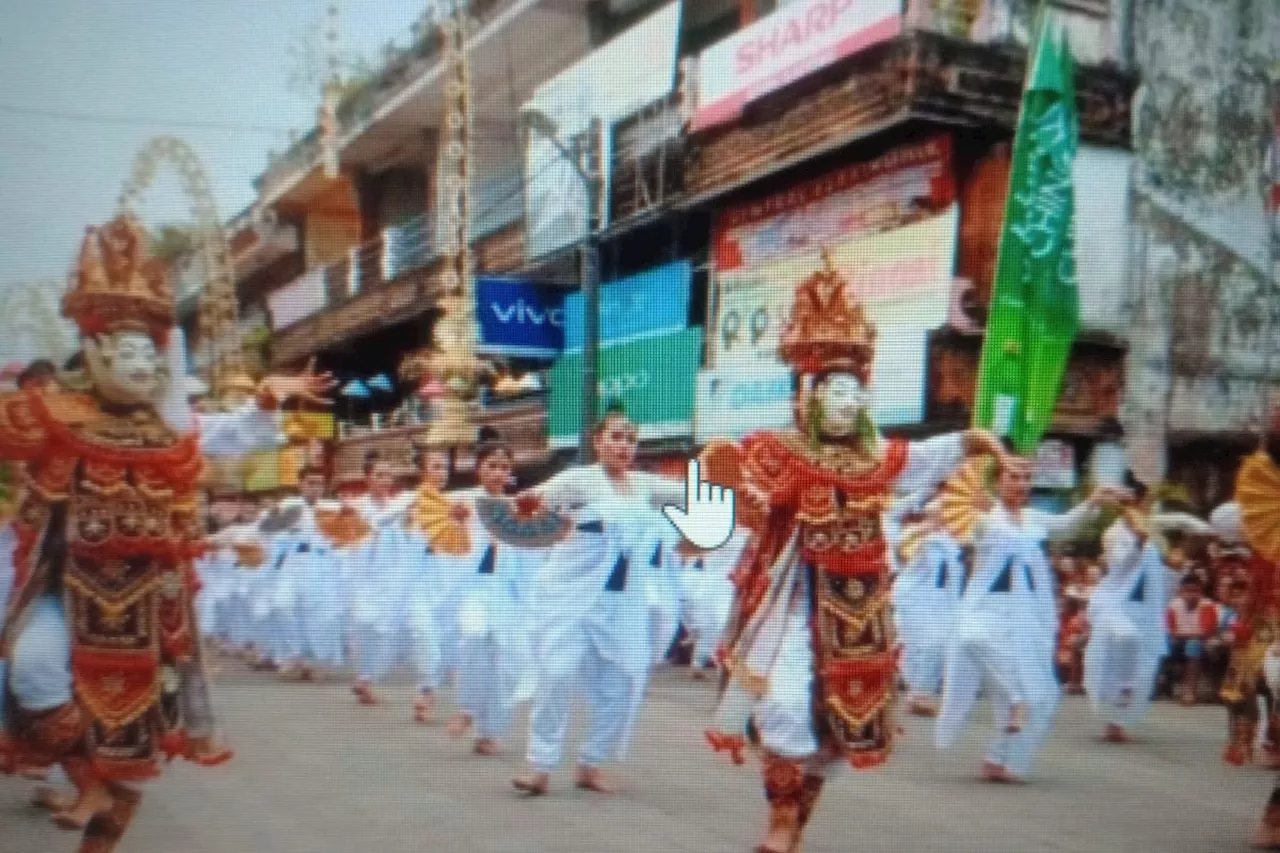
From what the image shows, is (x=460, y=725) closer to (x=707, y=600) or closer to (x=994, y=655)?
(x=994, y=655)

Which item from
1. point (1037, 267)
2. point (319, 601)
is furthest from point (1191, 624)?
point (319, 601)

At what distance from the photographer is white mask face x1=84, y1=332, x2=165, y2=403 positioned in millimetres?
3521

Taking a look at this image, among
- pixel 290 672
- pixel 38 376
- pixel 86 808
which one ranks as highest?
pixel 38 376

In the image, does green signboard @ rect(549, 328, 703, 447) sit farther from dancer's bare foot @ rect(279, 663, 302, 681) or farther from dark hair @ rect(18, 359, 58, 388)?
dancer's bare foot @ rect(279, 663, 302, 681)

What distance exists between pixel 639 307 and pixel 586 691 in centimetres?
161

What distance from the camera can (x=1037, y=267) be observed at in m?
7.18

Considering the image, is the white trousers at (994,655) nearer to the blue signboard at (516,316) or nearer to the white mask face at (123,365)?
the blue signboard at (516,316)

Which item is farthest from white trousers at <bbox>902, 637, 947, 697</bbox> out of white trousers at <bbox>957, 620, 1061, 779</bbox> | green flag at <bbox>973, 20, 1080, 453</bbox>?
white trousers at <bbox>957, 620, 1061, 779</bbox>

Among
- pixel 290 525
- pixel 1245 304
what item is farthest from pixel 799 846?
pixel 290 525

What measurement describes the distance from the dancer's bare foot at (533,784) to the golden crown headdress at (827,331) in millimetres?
1583

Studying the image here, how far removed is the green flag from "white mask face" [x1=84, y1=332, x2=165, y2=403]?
4.39 m

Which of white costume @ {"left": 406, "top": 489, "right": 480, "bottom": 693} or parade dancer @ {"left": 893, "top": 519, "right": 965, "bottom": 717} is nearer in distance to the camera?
white costume @ {"left": 406, "top": 489, "right": 480, "bottom": 693}

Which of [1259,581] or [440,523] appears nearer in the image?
[1259,581]

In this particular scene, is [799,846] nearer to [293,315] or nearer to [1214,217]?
[293,315]
